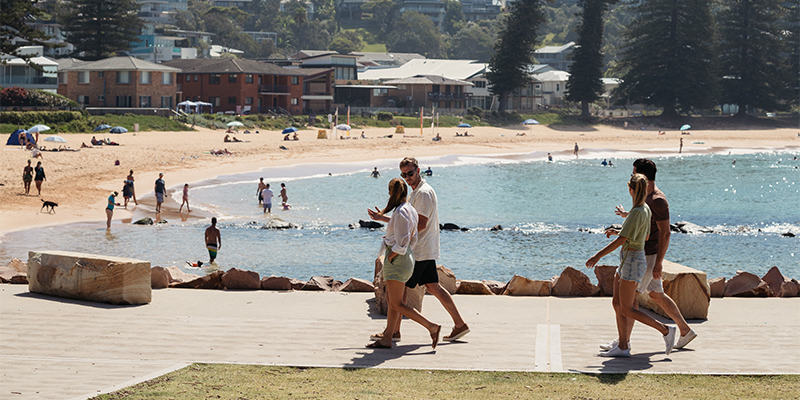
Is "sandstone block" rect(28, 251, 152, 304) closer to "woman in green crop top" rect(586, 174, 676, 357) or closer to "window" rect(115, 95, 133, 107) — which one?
"woman in green crop top" rect(586, 174, 676, 357)

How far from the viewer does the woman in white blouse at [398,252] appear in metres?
7.96

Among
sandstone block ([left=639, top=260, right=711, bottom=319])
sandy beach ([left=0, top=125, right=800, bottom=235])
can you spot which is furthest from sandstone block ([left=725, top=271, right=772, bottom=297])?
sandy beach ([left=0, top=125, right=800, bottom=235])

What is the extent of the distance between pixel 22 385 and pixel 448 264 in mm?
14777

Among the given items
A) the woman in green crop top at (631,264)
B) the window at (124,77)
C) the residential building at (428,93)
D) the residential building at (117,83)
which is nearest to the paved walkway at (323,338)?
the woman in green crop top at (631,264)

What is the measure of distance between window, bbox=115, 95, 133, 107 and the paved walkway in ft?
210

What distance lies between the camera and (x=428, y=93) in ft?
319

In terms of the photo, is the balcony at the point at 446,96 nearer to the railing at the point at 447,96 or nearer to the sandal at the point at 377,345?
the railing at the point at 447,96

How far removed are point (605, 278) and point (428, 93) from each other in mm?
87520

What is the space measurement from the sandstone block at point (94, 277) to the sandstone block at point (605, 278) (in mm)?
5748

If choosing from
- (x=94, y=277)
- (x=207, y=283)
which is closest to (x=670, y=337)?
(x=207, y=283)

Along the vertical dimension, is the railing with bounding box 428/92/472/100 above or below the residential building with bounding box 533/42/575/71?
below

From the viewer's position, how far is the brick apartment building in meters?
80.6

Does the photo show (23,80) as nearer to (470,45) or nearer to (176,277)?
(176,277)

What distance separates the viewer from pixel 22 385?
Answer: 22.7 ft
